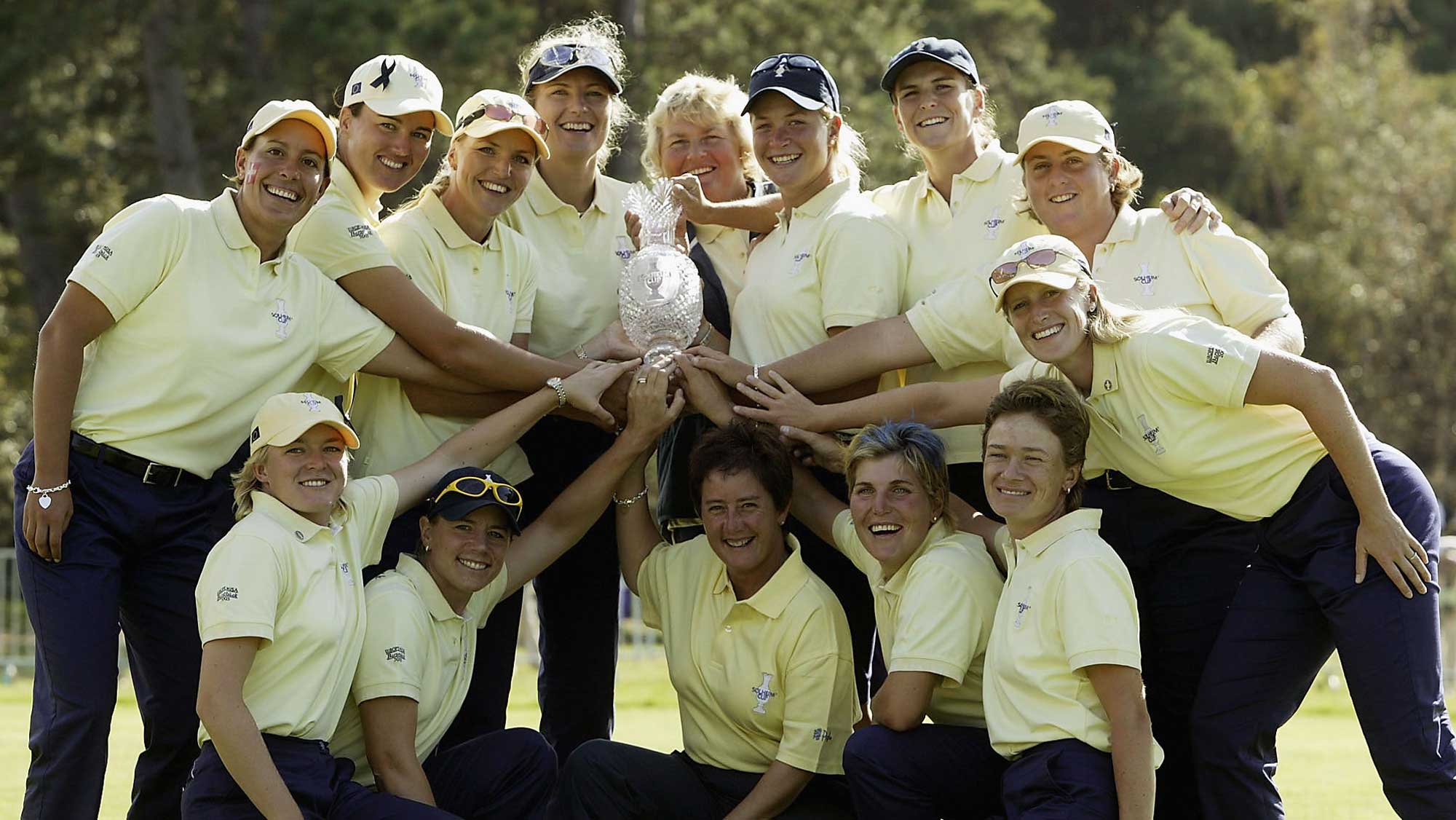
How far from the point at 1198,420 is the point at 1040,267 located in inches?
26.9

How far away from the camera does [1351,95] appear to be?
32.3 meters

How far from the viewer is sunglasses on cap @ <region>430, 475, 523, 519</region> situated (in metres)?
5.40

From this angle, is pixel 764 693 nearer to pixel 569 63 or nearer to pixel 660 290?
pixel 660 290

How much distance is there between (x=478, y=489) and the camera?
541 cm

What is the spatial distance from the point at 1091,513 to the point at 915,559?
1.99 feet

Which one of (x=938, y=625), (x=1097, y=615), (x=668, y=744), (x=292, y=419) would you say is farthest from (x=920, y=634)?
(x=668, y=744)

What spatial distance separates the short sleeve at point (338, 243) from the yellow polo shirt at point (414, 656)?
1013 millimetres

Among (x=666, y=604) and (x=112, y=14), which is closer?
(x=666, y=604)

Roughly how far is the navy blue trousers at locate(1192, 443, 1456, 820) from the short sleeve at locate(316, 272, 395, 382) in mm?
2925

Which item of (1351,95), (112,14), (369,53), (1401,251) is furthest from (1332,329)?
(112,14)

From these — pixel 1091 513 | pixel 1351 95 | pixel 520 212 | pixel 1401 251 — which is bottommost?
pixel 1091 513

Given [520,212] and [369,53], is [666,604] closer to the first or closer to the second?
[520,212]

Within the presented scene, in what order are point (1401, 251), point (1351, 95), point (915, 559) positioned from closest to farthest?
1. point (915, 559)
2. point (1401, 251)
3. point (1351, 95)

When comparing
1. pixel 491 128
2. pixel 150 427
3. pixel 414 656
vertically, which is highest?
pixel 491 128
